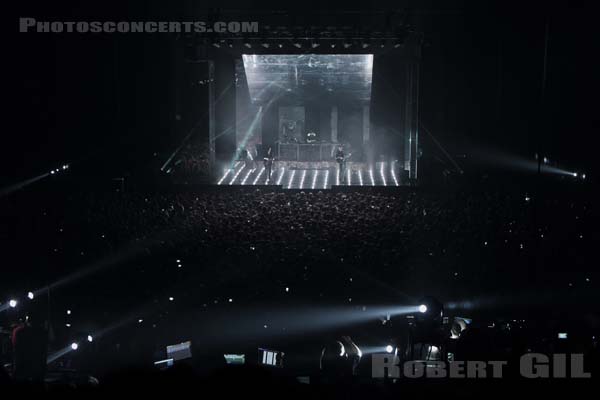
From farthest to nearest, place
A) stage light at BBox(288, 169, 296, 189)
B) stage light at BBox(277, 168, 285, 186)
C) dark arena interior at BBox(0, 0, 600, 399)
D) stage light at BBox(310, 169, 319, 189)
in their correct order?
stage light at BBox(277, 168, 285, 186), stage light at BBox(288, 169, 296, 189), stage light at BBox(310, 169, 319, 189), dark arena interior at BBox(0, 0, 600, 399)

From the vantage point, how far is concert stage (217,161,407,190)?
18.8 metres

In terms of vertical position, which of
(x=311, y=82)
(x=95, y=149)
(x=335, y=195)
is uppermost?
(x=311, y=82)

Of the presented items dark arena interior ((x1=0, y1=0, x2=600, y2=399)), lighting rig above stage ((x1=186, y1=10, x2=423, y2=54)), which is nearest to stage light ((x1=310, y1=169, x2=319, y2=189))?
dark arena interior ((x1=0, y1=0, x2=600, y2=399))

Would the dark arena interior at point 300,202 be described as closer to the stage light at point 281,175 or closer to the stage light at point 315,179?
the stage light at point 315,179

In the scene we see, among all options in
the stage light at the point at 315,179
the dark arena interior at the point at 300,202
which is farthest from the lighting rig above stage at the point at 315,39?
the stage light at the point at 315,179

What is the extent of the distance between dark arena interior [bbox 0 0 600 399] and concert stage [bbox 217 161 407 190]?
3.9 inches

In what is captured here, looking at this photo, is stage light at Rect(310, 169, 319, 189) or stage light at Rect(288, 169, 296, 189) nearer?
stage light at Rect(310, 169, 319, 189)

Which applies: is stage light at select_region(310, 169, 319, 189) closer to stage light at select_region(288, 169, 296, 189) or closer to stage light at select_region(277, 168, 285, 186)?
stage light at select_region(288, 169, 296, 189)

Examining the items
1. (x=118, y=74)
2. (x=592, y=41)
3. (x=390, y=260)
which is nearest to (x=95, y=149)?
(x=118, y=74)

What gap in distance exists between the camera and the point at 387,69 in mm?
22547

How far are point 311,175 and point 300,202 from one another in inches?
207

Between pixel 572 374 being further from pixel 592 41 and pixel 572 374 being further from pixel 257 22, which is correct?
pixel 257 22

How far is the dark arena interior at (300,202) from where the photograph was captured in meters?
9.91

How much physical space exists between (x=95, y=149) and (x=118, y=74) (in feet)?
7.08
